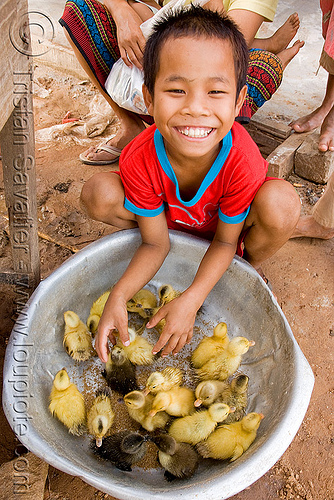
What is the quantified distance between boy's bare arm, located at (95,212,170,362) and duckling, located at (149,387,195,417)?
26 cm

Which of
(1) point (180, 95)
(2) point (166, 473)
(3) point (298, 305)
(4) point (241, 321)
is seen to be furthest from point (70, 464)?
(3) point (298, 305)

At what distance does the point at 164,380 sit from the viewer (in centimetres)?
171

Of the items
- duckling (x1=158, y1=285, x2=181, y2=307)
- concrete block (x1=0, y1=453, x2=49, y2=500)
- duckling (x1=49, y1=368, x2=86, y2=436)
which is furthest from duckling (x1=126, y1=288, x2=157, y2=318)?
concrete block (x1=0, y1=453, x2=49, y2=500)

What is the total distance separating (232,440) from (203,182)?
96 centimetres

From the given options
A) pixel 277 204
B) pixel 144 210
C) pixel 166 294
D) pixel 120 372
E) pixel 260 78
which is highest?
pixel 260 78

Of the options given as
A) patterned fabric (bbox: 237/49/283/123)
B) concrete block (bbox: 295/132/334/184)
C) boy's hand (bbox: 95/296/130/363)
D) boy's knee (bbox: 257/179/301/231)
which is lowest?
boy's hand (bbox: 95/296/130/363)

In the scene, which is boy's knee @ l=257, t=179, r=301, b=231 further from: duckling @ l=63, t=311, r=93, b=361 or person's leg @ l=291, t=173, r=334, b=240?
→ duckling @ l=63, t=311, r=93, b=361

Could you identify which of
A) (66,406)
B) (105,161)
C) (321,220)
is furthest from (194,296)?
(105,161)

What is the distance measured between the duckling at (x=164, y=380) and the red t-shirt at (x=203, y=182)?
2.17ft

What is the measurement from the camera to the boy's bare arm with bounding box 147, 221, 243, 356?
5.47 feet

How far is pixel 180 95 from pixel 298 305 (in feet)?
4.59

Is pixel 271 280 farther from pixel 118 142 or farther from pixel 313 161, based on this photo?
pixel 118 142

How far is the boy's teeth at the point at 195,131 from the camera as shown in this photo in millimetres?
1474

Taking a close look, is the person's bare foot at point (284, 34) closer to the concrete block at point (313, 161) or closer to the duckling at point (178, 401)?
the concrete block at point (313, 161)
